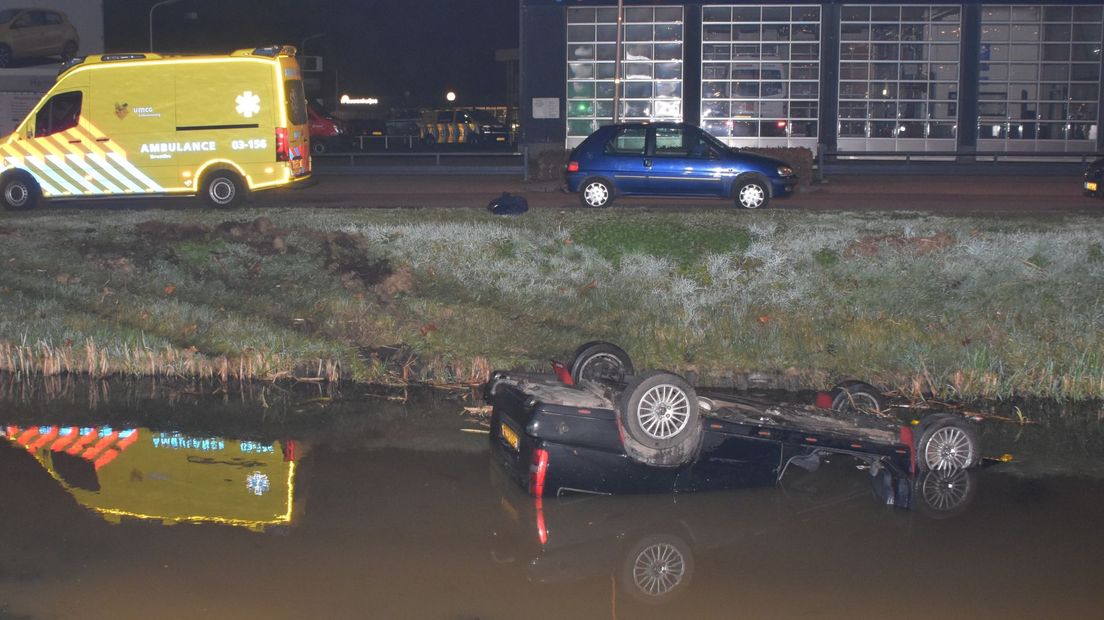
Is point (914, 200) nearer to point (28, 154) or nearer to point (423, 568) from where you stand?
point (28, 154)

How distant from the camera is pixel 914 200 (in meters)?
21.1

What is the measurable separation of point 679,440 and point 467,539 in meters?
1.45

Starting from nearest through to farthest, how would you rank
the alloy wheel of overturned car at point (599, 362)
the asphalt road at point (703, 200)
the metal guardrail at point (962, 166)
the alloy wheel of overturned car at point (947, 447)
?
1. the alloy wheel of overturned car at point (947, 447)
2. the alloy wheel of overturned car at point (599, 362)
3. the asphalt road at point (703, 200)
4. the metal guardrail at point (962, 166)

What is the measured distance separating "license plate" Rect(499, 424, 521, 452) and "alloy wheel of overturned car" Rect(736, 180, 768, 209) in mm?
12150

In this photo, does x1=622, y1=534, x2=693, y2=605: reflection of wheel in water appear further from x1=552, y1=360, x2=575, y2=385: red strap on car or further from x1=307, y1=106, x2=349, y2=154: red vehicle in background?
x1=307, y1=106, x2=349, y2=154: red vehicle in background

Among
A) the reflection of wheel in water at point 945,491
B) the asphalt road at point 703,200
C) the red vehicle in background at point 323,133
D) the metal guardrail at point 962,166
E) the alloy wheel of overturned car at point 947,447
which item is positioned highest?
the red vehicle in background at point 323,133

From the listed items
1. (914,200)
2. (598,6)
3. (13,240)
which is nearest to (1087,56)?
(598,6)

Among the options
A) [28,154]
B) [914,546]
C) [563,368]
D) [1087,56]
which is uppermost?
[1087,56]

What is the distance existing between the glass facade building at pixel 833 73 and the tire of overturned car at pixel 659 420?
28.6 metres

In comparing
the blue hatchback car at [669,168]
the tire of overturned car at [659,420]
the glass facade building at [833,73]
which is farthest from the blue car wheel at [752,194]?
the glass facade building at [833,73]

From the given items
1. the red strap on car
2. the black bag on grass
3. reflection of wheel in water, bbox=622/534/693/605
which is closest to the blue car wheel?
the black bag on grass

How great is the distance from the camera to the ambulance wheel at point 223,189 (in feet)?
59.6

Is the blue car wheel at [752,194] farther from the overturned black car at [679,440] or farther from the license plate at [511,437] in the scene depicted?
the license plate at [511,437]

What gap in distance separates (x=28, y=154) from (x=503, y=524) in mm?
14178
